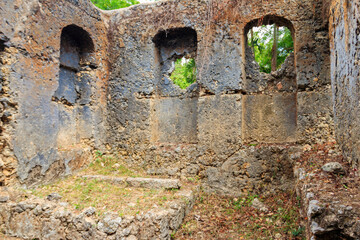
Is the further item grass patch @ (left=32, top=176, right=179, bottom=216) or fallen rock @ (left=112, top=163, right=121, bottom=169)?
fallen rock @ (left=112, top=163, right=121, bottom=169)

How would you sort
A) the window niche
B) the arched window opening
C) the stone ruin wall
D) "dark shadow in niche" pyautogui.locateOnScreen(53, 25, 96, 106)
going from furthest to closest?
1. the arched window opening
2. the window niche
3. "dark shadow in niche" pyautogui.locateOnScreen(53, 25, 96, 106)
4. the stone ruin wall

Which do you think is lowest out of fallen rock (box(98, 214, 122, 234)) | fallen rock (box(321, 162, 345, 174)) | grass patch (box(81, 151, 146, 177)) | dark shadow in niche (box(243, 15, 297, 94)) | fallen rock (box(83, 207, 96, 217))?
fallen rock (box(98, 214, 122, 234))

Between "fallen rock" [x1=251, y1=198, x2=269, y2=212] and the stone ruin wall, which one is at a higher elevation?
the stone ruin wall

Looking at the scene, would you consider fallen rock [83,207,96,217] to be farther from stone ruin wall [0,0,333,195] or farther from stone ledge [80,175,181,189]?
stone ruin wall [0,0,333,195]

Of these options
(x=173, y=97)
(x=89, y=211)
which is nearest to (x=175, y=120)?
(x=173, y=97)

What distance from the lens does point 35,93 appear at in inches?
163

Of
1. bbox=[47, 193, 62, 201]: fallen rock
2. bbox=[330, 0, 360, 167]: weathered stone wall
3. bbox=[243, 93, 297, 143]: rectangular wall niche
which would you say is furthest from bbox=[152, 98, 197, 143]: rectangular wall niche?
bbox=[330, 0, 360, 167]: weathered stone wall

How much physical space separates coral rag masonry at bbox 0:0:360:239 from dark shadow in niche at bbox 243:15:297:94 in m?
→ 0.02

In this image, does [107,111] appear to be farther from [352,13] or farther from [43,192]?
[352,13]

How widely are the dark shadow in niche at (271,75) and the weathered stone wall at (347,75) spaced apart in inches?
49.7

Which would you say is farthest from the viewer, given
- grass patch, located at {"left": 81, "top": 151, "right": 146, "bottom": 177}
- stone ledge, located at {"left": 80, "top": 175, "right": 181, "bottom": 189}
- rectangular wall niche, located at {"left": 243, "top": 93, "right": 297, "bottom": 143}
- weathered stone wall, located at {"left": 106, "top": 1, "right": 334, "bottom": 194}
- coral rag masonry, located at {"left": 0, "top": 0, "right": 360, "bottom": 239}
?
grass patch, located at {"left": 81, "top": 151, "right": 146, "bottom": 177}

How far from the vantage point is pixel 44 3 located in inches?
171

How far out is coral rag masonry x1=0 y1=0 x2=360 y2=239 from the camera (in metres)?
3.91

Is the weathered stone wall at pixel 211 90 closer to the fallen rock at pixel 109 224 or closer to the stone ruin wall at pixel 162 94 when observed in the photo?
the stone ruin wall at pixel 162 94
